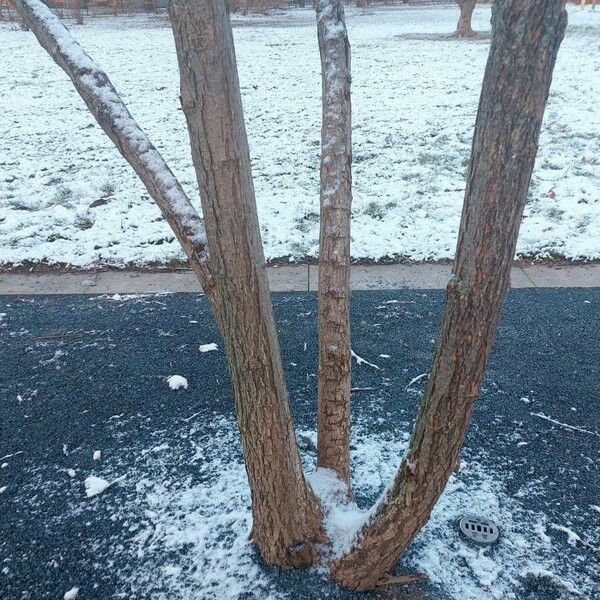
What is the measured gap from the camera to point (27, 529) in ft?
7.26

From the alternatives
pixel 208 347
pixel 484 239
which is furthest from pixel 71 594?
pixel 484 239

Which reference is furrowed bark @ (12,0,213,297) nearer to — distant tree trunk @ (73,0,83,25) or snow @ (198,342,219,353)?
snow @ (198,342,219,353)

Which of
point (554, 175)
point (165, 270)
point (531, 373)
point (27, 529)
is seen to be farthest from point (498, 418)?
point (554, 175)

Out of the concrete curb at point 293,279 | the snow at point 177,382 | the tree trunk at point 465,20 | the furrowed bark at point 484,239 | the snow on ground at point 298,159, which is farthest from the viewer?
the tree trunk at point 465,20

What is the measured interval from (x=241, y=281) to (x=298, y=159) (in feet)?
15.5

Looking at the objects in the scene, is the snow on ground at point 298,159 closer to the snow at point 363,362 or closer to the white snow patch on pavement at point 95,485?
the snow at point 363,362

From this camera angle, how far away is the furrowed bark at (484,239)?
107 cm

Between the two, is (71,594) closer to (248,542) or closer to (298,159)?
(248,542)

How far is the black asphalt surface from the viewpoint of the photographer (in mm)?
2145

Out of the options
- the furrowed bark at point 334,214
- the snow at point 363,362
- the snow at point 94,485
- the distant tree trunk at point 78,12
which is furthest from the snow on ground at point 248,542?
the distant tree trunk at point 78,12

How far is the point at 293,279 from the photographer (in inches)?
160

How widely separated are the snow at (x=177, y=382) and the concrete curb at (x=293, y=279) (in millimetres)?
1007

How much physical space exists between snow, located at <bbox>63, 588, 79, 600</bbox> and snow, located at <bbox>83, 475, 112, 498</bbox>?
43cm

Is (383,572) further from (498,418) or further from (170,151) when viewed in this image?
(170,151)
